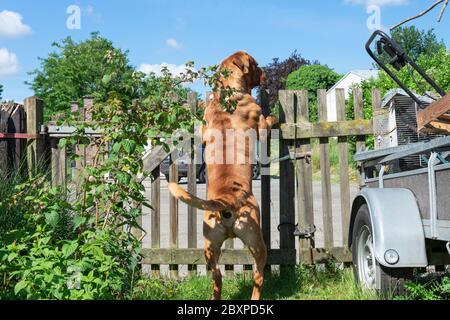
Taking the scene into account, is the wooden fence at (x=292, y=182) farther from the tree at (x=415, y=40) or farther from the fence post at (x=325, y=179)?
the tree at (x=415, y=40)

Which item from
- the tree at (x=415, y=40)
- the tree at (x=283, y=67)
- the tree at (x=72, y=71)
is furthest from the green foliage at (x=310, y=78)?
the tree at (x=415, y=40)

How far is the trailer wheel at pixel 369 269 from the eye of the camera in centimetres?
393

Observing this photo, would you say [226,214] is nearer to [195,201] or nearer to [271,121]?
[195,201]

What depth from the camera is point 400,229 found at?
3.77m

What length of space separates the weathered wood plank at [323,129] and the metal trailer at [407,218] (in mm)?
1280

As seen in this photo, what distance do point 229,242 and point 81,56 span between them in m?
42.1

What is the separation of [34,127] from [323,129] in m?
3.14

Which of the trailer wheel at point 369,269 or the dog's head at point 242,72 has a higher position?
the dog's head at point 242,72

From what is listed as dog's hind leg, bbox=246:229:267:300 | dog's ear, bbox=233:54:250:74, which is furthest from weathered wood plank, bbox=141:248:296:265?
→ dog's ear, bbox=233:54:250:74

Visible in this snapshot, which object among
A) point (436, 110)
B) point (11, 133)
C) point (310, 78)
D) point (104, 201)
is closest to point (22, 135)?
point (11, 133)

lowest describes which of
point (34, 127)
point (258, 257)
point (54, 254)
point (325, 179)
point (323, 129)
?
point (258, 257)

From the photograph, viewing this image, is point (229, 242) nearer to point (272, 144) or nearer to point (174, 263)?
point (174, 263)

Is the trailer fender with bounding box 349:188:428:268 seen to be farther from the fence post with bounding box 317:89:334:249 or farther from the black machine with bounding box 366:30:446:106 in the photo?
the fence post with bounding box 317:89:334:249

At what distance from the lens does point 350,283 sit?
4.82 m
